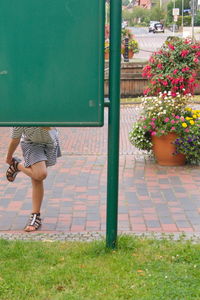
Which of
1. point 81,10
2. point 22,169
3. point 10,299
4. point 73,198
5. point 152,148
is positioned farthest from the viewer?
point 152,148

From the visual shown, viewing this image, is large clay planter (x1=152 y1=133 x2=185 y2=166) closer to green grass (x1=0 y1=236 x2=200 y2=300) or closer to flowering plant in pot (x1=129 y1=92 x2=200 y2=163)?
flowering plant in pot (x1=129 y1=92 x2=200 y2=163)

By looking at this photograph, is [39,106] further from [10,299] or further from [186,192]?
[186,192]

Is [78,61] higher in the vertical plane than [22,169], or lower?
higher

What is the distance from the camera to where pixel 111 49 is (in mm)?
4105

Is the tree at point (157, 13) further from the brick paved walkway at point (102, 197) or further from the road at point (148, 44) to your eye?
the brick paved walkway at point (102, 197)

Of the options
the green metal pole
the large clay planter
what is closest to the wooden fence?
the large clay planter

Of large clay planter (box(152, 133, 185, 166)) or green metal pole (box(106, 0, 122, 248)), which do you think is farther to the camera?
large clay planter (box(152, 133, 185, 166))

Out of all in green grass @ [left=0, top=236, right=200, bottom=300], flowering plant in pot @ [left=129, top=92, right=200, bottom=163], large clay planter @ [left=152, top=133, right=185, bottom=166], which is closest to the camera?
green grass @ [left=0, top=236, right=200, bottom=300]

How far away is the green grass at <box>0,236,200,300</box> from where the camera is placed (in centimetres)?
366

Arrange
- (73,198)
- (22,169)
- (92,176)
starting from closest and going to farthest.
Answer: (22,169) → (73,198) → (92,176)

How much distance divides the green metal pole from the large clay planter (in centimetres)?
332

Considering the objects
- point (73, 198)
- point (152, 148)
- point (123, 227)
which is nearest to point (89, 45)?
point (123, 227)

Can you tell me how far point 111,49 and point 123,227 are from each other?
188 cm

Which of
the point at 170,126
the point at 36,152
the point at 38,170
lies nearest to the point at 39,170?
the point at 38,170
